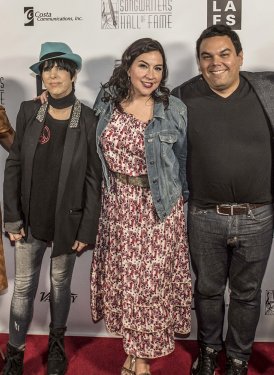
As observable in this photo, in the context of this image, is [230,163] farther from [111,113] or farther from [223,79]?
[111,113]

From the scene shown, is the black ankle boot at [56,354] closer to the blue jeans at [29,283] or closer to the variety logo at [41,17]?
the blue jeans at [29,283]

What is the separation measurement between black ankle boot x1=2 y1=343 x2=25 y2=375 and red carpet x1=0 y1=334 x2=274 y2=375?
0.13m

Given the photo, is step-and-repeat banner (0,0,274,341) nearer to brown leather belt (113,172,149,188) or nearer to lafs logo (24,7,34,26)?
lafs logo (24,7,34,26)

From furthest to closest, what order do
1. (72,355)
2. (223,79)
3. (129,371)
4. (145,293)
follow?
(72,355)
(129,371)
(145,293)
(223,79)

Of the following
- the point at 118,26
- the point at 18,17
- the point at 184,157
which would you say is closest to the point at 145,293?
the point at 184,157

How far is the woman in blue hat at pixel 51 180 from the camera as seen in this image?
2523 millimetres

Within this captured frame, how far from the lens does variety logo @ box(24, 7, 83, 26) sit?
2986 mm

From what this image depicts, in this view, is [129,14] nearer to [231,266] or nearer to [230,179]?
[230,179]

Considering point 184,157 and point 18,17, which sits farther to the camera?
point 18,17

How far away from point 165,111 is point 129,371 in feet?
4.94

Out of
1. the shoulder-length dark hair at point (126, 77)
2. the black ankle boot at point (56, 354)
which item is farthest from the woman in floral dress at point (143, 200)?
the black ankle boot at point (56, 354)

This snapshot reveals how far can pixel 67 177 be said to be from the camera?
2.55 meters

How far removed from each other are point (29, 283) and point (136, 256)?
0.62 metres

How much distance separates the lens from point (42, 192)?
2562 millimetres
